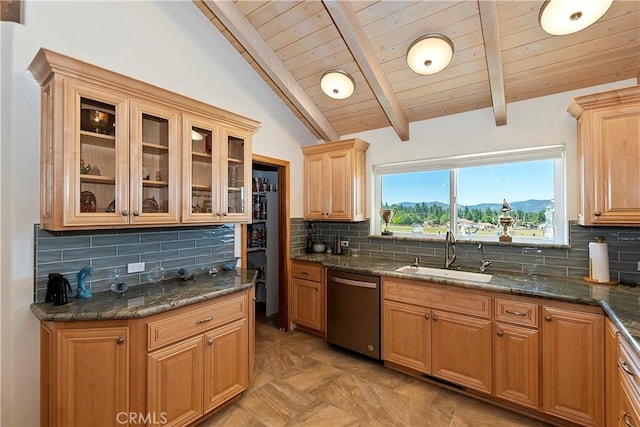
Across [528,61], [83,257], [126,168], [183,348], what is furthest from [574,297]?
[83,257]

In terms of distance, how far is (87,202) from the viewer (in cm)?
181

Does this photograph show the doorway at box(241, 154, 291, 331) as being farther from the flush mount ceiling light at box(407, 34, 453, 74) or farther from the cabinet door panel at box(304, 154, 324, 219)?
the flush mount ceiling light at box(407, 34, 453, 74)

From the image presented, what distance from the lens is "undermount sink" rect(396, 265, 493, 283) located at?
8.48 ft

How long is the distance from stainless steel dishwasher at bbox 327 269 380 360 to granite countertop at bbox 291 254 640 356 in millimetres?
114

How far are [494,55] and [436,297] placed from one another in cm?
194

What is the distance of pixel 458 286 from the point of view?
236 centimetres

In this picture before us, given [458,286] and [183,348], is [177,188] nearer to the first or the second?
[183,348]


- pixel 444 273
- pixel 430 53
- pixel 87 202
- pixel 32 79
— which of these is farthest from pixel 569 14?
pixel 32 79

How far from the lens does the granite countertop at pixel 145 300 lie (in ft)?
5.38

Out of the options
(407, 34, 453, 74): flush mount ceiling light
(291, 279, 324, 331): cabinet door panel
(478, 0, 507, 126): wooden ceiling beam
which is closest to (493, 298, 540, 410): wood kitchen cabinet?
(478, 0, 507, 126): wooden ceiling beam

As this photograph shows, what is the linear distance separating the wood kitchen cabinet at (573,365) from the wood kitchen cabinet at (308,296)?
203cm

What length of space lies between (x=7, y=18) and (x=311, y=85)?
7.63ft

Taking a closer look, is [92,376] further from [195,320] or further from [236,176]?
[236,176]

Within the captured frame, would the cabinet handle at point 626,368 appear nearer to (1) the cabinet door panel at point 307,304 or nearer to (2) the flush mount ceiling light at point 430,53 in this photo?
(2) the flush mount ceiling light at point 430,53
